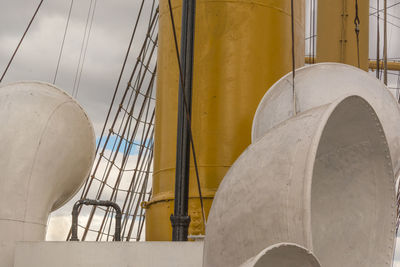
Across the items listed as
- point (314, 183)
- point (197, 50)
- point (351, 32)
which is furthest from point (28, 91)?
point (351, 32)

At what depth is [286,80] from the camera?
188 inches

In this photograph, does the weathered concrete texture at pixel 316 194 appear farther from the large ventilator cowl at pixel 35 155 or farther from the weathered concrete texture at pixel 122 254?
the large ventilator cowl at pixel 35 155

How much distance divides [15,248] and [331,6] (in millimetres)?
5824

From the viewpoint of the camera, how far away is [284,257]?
265 centimetres

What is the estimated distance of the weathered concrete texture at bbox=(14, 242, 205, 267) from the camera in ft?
13.5

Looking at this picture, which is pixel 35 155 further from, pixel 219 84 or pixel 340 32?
pixel 340 32

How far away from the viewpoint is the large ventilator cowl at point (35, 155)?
446 cm

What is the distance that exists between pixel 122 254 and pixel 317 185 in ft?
4.20

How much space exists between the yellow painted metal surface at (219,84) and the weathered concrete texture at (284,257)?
110 inches

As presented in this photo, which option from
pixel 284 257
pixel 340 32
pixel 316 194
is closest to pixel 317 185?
pixel 316 194

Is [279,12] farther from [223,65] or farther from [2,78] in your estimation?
[2,78]

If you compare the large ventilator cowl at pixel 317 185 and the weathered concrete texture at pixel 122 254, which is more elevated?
the large ventilator cowl at pixel 317 185

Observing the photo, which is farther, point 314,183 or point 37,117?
point 37,117

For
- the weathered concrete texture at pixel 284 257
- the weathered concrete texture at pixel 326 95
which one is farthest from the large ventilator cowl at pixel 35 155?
the weathered concrete texture at pixel 284 257
